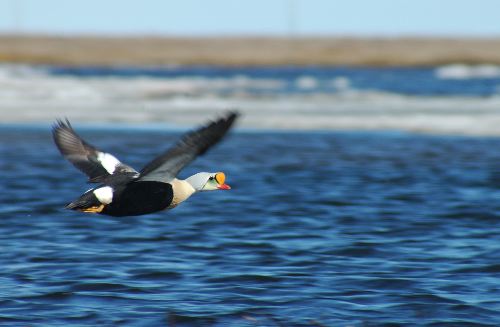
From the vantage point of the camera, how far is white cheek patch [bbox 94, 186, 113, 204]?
7633mm

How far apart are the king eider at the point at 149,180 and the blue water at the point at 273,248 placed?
0.61 m

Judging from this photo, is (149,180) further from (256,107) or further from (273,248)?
(256,107)

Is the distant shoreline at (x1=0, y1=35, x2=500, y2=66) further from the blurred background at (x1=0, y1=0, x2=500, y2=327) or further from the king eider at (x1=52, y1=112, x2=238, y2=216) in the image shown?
the king eider at (x1=52, y1=112, x2=238, y2=216)

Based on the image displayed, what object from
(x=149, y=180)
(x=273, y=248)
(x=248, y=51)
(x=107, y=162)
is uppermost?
(x=248, y=51)

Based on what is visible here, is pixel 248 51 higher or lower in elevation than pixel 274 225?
higher

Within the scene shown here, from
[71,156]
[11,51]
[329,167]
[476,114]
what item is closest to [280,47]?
[11,51]

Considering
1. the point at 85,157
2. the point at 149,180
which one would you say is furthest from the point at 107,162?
the point at 149,180

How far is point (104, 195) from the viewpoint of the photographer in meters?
7.68

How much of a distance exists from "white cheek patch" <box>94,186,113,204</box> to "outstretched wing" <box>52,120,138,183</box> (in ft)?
2.16

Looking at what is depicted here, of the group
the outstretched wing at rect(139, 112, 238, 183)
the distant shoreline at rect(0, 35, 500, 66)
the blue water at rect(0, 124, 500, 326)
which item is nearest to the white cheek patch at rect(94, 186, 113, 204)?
the outstretched wing at rect(139, 112, 238, 183)

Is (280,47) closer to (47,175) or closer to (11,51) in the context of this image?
(11,51)

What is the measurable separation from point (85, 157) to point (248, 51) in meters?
78.6

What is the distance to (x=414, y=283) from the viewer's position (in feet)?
26.0

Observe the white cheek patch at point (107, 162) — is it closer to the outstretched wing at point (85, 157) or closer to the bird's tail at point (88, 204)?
the outstretched wing at point (85, 157)
